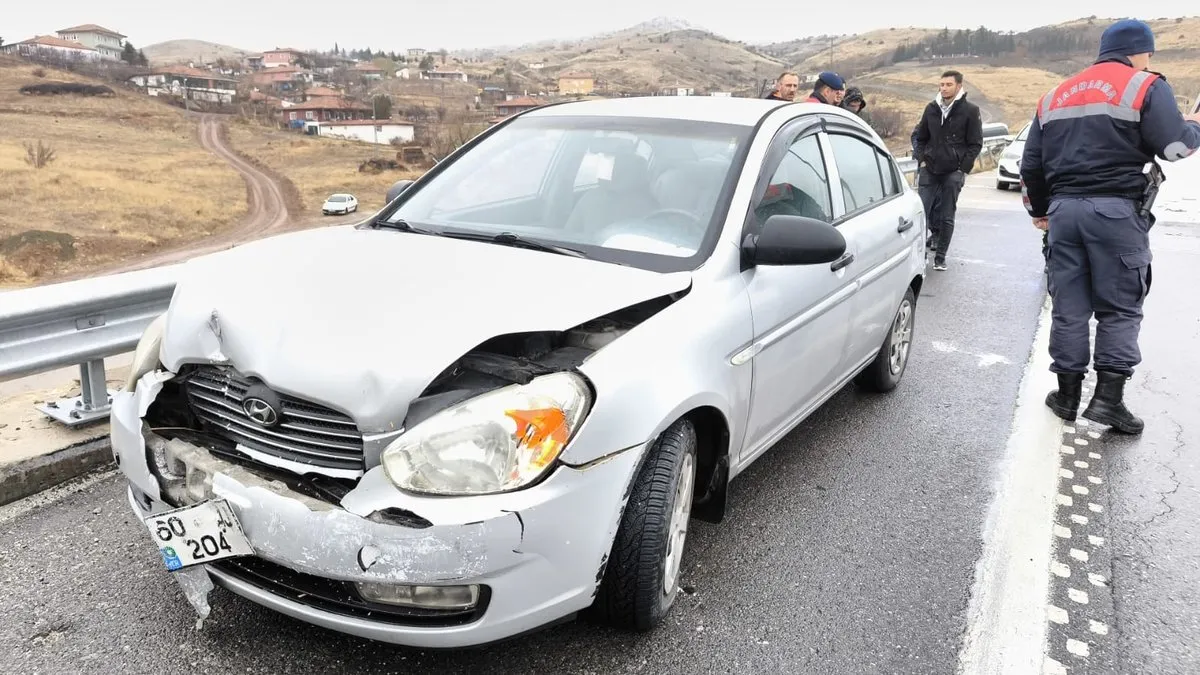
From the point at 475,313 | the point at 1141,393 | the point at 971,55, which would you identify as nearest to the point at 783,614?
the point at 475,313

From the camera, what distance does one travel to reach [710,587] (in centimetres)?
268

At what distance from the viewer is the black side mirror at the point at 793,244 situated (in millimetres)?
2652

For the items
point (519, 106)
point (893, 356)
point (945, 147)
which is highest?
point (519, 106)

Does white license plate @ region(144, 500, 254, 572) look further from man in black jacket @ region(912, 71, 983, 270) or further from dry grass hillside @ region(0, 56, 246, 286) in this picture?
dry grass hillside @ region(0, 56, 246, 286)

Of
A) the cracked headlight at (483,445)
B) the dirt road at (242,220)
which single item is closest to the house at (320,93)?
the dirt road at (242,220)

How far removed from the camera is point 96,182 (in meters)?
69.9

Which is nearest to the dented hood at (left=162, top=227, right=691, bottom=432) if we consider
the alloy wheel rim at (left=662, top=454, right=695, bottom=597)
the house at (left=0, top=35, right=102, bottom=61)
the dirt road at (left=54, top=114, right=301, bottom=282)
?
the alloy wheel rim at (left=662, top=454, right=695, bottom=597)

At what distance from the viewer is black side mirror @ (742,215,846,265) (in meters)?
2.65

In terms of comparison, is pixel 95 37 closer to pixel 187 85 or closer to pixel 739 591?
pixel 187 85

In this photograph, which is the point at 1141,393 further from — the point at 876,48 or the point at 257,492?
the point at 876,48

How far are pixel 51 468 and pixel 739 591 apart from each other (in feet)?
8.99

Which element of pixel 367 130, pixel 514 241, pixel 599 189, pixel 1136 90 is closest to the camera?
pixel 514 241

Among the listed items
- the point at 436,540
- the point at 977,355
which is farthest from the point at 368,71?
the point at 436,540

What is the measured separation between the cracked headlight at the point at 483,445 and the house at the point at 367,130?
97349mm
